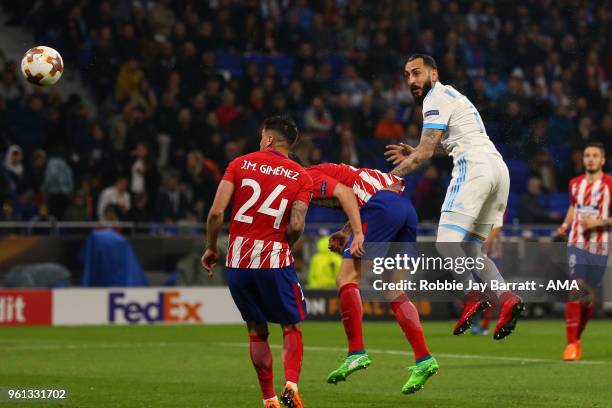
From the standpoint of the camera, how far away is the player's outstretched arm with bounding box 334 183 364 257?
9.37m

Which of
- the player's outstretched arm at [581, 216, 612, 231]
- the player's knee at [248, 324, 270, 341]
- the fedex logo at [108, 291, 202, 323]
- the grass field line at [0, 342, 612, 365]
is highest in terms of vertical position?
the player's outstretched arm at [581, 216, 612, 231]

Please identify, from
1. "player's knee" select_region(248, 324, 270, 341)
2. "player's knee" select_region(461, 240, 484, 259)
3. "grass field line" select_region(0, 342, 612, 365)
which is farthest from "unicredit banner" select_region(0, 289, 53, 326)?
"player's knee" select_region(248, 324, 270, 341)

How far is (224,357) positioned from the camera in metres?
14.2

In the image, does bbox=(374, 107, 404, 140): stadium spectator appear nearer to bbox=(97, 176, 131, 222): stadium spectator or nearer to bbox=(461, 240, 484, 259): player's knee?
bbox=(97, 176, 131, 222): stadium spectator

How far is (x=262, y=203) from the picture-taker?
8.83 meters

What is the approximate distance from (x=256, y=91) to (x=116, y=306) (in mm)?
5352

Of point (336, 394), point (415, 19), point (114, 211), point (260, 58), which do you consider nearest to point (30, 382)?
point (336, 394)

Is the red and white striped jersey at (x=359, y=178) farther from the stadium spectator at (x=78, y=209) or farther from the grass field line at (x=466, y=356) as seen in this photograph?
the stadium spectator at (x=78, y=209)

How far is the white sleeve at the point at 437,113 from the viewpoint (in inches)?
Answer: 401

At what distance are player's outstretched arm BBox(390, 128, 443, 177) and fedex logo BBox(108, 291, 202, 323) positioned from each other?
34.9ft

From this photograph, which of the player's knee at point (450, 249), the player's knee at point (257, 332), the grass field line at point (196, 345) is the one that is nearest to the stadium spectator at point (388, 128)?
the grass field line at point (196, 345)

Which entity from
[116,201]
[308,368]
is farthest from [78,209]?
[308,368]

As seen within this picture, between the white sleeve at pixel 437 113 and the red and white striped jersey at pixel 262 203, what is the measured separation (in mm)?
1681

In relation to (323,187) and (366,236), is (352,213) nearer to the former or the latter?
(323,187)
